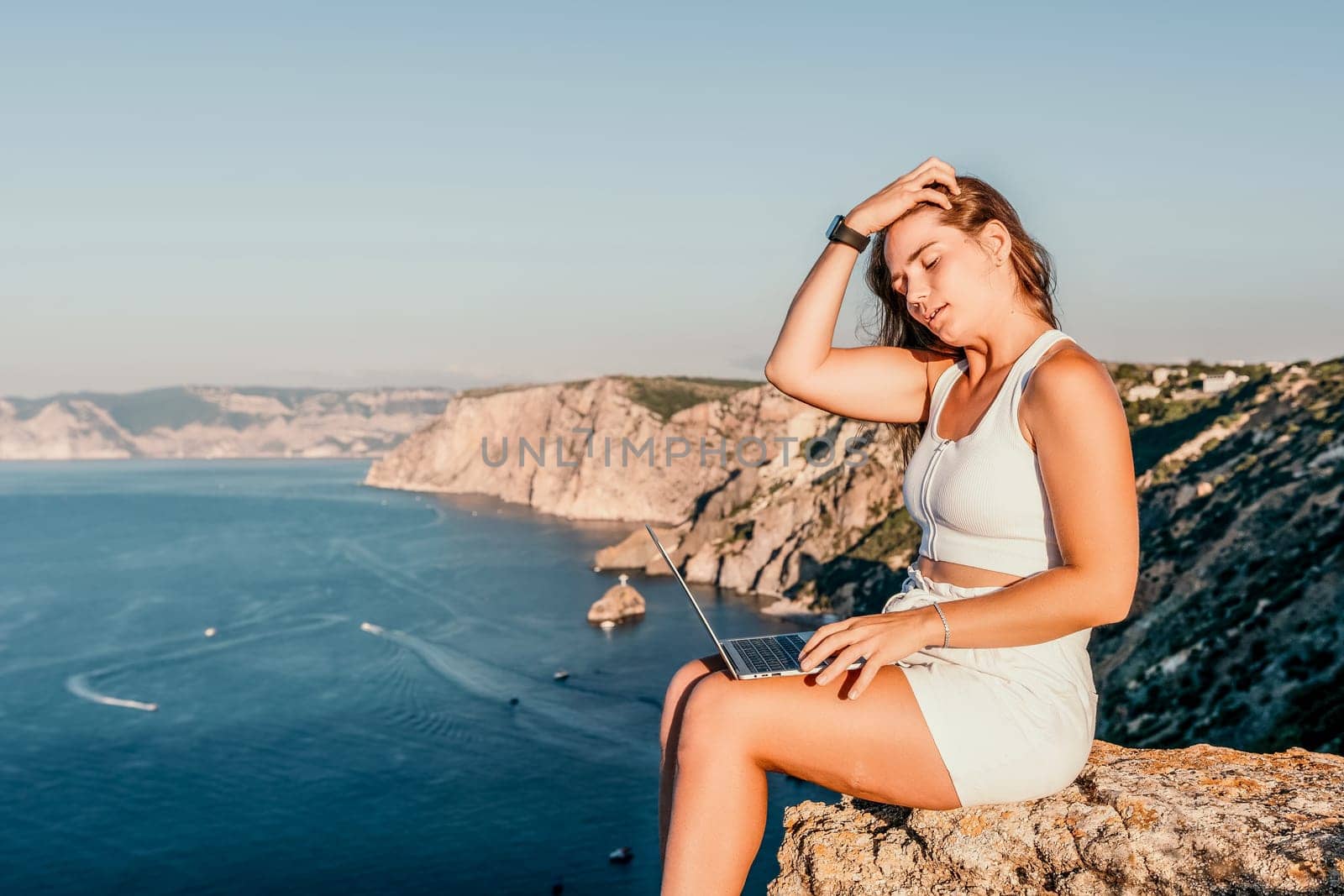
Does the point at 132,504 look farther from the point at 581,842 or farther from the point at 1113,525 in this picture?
the point at 1113,525

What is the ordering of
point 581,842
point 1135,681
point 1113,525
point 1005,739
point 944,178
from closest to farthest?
1. point 1113,525
2. point 1005,739
3. point 944,178
4. point 1135,681
5. point 581,842

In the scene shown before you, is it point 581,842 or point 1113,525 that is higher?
point 1113,525

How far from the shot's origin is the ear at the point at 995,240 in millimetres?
3148

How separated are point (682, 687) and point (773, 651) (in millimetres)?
351

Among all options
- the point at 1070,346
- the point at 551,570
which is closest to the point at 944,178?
the point at 1070,346

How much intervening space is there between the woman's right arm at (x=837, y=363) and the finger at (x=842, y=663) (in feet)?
3.98

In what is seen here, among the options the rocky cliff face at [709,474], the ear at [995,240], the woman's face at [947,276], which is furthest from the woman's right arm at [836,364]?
the rocky cliff face at [709,474]

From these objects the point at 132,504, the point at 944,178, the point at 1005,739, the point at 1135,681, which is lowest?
the point at 132,504

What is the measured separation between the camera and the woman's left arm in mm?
2594

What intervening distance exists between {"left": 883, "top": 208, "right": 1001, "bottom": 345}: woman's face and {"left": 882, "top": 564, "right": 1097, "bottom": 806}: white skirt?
92 cm

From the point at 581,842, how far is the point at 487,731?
15192 mm

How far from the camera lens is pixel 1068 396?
264cm

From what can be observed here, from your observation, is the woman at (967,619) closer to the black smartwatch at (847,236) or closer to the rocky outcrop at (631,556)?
the black smartwatch at (847,236)

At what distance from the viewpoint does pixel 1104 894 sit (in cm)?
295
